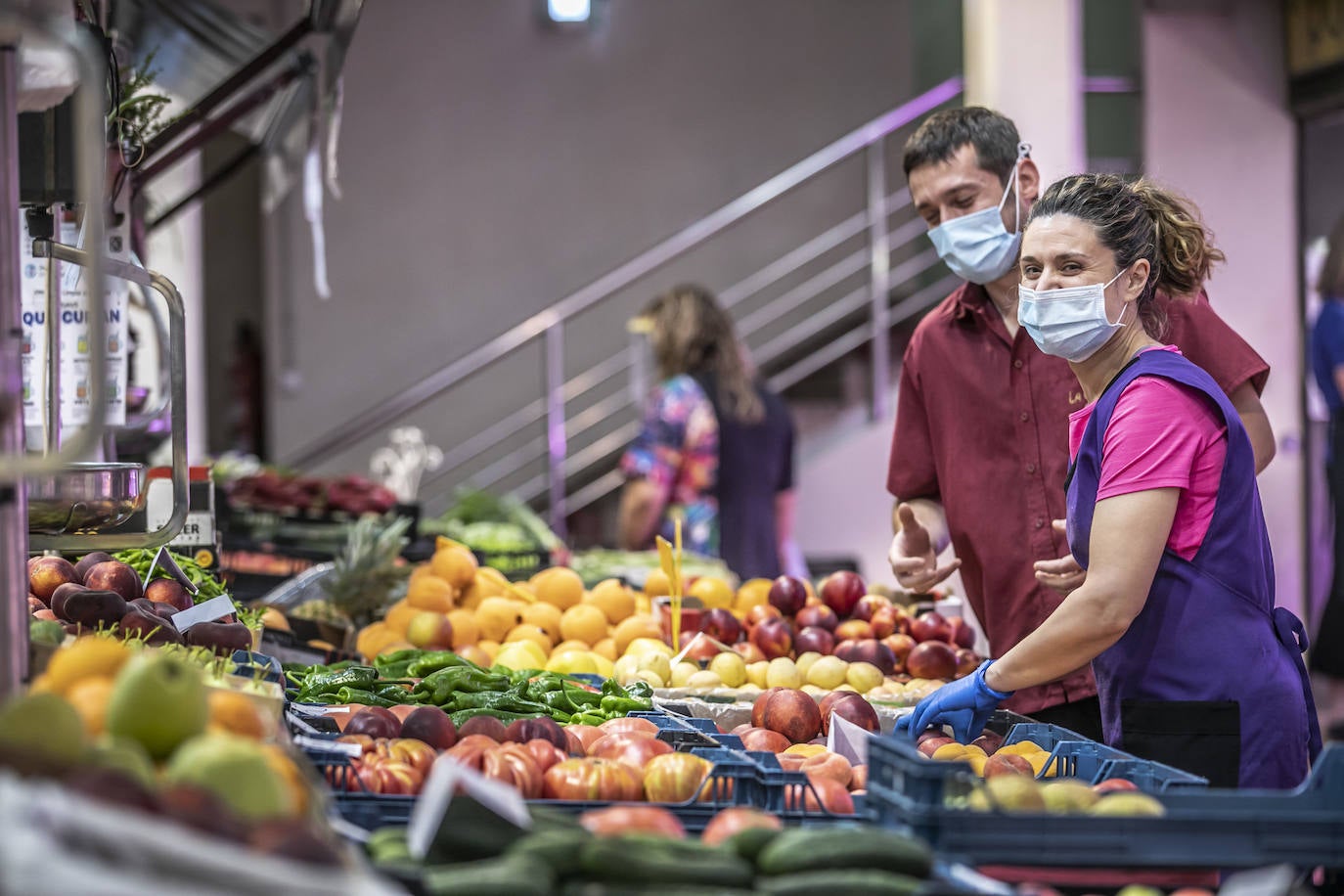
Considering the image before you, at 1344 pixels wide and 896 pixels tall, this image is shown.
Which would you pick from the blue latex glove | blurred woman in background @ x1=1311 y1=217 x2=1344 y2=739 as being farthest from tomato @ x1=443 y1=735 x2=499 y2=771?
blurred woman in background @ x1=1311 y1=217 x2=1344 y2=739

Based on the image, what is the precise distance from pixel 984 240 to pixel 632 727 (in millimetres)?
1300

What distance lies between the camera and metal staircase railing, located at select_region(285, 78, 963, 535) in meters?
6.78

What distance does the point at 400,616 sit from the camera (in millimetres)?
3652

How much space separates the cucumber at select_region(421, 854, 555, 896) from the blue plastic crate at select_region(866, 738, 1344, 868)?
0.43 metres

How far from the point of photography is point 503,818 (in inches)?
61.8

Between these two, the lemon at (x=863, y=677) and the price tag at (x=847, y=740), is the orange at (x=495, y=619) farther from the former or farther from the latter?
the price tag at (x=847, y=740)

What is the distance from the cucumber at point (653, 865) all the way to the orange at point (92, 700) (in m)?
0.50

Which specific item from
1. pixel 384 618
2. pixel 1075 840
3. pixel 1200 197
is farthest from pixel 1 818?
pixel 1200 197

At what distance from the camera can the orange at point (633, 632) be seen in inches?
140

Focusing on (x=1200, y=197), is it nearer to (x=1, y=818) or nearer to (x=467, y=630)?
(x=467, y=630)

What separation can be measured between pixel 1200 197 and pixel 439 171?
191 inches

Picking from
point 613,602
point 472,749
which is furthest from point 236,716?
point 613,602

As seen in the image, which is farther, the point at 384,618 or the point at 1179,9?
the point at 1179,9

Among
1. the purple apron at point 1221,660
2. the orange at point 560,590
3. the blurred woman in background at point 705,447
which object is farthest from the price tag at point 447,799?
the blurred woman in background at point 705,447
